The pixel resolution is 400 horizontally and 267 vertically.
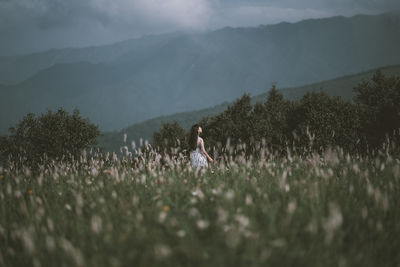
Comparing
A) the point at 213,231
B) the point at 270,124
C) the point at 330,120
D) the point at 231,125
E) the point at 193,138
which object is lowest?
the point at 330,120

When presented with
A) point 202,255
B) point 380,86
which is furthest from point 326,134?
point 202,255

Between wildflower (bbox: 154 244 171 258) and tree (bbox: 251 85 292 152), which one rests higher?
wildflower (bbox: 154 244 171 258)

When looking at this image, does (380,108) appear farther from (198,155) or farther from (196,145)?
(198,155)

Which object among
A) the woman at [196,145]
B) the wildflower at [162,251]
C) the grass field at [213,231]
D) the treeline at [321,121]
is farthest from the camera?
the treeline at [321,121]

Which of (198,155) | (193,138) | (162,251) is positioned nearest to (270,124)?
(193,138)

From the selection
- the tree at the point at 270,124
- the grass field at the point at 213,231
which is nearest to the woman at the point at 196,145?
the grass field at the point at 213,231

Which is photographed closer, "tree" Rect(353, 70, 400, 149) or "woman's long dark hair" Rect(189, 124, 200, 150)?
"woman's long dark hair" Rect(189, 124, 200, 150)

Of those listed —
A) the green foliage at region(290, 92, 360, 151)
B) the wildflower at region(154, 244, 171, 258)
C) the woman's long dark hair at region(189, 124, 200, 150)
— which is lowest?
the green foliage at region(290, 92, 360, 151)

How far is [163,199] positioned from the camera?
12.2ft

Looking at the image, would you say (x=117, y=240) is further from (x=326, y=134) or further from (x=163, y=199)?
(x=326, y=134)

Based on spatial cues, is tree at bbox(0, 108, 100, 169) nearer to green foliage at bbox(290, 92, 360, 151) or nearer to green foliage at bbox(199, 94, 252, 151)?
green foliage at bbox(199, 94, 252, 151)

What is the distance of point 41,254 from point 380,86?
51081 mm

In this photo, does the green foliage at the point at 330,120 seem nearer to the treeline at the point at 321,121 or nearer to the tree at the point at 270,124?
the treeline at the point at 321,121

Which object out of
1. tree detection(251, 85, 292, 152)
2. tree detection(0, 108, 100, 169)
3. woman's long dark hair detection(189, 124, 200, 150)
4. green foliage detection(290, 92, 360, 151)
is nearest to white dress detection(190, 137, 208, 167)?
woman's long dark hair detection(189, 124, 200, 150)
